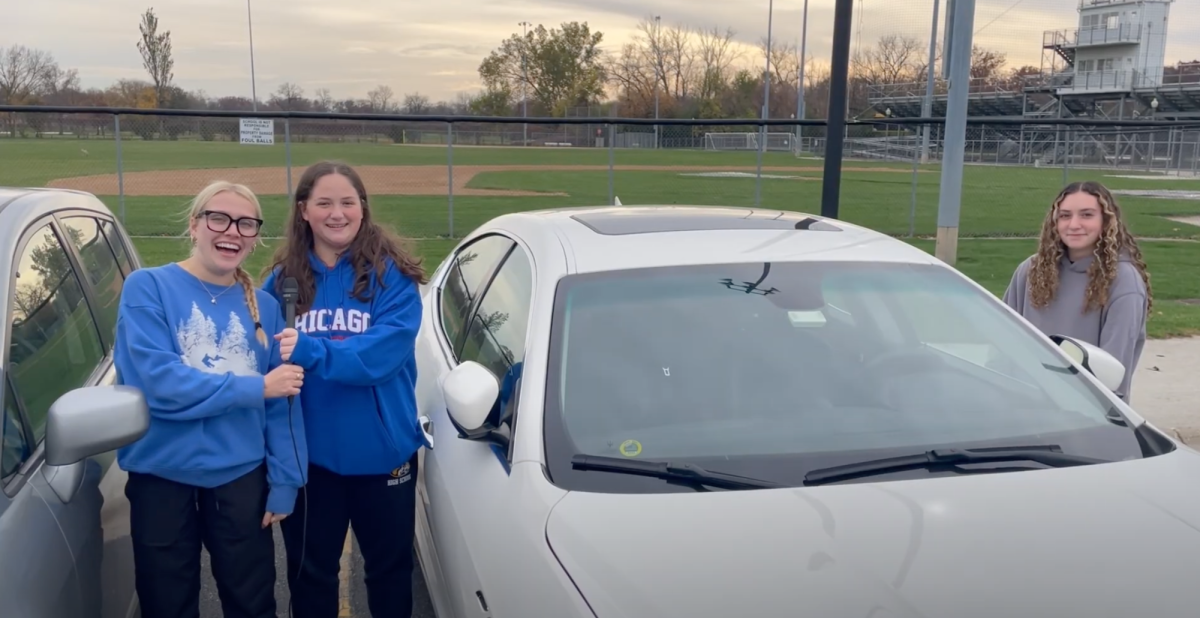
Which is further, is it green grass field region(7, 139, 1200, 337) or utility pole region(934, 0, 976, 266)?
green grass field region(7, 139, 1200, 337)

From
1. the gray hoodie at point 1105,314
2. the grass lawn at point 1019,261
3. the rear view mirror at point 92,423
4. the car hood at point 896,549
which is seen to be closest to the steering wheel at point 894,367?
A: the car hood at point 896,549

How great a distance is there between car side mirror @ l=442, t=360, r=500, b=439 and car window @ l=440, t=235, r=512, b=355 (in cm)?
99

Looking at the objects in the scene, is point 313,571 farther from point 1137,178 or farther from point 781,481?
point 1137,178

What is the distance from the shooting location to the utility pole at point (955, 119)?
7789 millimetres

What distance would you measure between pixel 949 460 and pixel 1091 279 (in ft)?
6.40

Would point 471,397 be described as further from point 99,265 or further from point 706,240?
point 99,265

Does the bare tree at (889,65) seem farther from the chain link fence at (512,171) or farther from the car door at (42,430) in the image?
the car door at (42,430)

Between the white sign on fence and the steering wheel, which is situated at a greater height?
the white sign on fence

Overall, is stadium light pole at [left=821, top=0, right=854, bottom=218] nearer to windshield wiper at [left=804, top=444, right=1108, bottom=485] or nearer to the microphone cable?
windshield wiper at [left=804, top=444, right=1108, bottom=485]

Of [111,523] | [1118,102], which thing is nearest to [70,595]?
[111,523]

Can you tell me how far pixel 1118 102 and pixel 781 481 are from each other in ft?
217

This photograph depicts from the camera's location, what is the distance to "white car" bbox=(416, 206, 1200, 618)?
2.01 meters

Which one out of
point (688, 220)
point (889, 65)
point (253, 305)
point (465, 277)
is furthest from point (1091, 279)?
point (889, 65)

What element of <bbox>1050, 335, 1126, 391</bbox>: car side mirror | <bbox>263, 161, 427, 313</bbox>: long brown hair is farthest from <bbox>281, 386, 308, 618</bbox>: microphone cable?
<bbox>1050, 335, 1126, 391</bbox>: car side mirror
